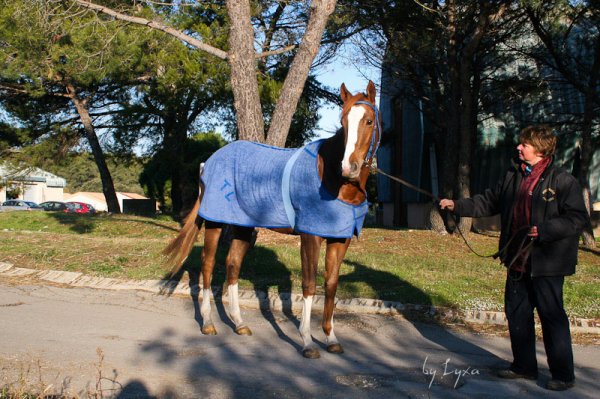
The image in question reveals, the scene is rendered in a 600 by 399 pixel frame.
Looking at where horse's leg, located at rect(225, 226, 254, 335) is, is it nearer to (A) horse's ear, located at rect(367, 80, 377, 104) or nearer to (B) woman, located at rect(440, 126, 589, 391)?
(A) horse's ear, located at rect(367, 80, 377, 104)

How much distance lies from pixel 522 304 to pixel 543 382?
2.01ft

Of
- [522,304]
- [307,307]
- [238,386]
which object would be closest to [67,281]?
[307,307]

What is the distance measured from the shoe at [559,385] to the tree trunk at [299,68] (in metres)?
7.30

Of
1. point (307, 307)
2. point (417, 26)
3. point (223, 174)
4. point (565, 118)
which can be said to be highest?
point (417, 26)

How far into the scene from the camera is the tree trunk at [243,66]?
11.1 metres

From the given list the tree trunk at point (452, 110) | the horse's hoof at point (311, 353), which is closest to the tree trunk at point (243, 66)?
the tree trunk at point (452, 110)

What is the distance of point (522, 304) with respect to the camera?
502cm

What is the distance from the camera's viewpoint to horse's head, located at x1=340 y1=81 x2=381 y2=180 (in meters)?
5.04

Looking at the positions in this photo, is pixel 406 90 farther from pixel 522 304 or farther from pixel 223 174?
pixel 522 304

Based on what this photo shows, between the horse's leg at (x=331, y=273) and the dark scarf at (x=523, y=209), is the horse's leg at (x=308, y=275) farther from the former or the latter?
the dark scarf at (x=523, y=209)

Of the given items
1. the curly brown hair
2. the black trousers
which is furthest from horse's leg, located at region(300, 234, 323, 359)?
the curly brown hair

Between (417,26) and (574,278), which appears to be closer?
(574,278)

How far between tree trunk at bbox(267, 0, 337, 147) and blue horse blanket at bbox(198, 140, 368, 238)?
4.33 m

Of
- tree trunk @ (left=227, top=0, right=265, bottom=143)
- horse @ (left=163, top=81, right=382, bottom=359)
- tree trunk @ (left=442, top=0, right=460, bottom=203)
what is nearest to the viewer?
horse @ (left=163, top=81, right=382, bottom=359)
